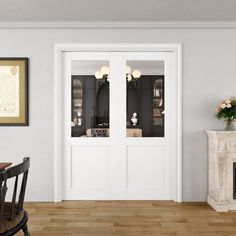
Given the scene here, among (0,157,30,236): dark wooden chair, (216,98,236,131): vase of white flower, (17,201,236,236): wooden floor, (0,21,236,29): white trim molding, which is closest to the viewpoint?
(0,157,30,236): dark wooden chair

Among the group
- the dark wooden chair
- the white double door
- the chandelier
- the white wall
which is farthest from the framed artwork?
the dark wooden chair

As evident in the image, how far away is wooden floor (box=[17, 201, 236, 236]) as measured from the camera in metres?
3.50

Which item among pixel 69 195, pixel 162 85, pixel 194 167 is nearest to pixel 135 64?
pixel 162 85

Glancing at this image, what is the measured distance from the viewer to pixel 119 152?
4785 mm

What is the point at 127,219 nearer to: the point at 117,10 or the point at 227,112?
the point at 227,112

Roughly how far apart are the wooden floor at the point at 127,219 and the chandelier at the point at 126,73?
1.76 metres

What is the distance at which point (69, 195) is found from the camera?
4785 millimetres

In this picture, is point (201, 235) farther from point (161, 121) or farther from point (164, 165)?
point (161, 121)

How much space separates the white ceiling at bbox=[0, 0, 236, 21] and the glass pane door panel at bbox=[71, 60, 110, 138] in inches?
27.8

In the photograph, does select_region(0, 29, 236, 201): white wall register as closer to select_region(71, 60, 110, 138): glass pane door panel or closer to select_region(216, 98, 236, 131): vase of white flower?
select_region(216, 98, 236, 131): vase of white flower

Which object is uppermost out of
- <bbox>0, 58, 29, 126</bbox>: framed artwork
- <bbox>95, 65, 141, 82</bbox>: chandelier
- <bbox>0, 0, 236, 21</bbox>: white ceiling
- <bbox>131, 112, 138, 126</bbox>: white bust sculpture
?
<bbox>0, 0, 236, 21</bbox>: white ceiling

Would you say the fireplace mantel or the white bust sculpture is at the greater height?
the white bust sculpture

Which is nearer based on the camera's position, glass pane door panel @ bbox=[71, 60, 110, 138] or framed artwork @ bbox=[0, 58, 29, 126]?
framed artwork @ bbox=[0, 58, 29, 126]

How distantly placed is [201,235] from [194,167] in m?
1.39
